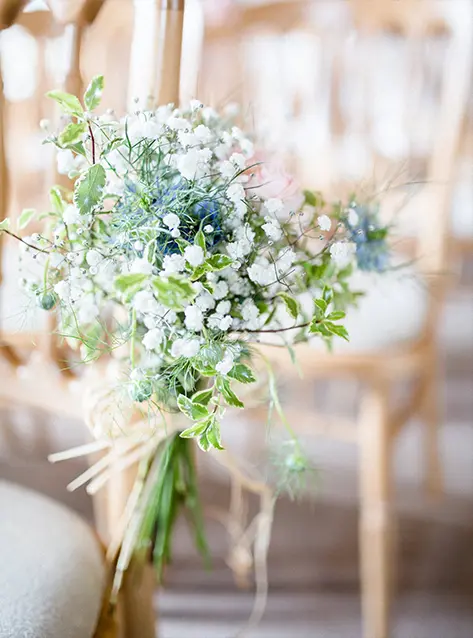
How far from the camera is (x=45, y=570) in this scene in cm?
60

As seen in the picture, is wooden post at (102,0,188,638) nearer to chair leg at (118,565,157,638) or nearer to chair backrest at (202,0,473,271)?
chair leg at (118,565,157,638)

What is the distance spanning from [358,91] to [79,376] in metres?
1.03

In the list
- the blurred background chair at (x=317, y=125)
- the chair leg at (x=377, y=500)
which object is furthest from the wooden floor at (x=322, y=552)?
the chair leg at (x=377, y=500)

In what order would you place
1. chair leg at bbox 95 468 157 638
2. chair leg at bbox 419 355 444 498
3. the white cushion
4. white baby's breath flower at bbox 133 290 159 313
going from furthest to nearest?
the white cushion → chair leg at bbox 419 355 444 498 → chair leg at bbox 95 468 157 638 → white baby's breath flower at bbox 133 290 159 313

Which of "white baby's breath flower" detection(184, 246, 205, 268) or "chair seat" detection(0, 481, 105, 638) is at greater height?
"white baby's breath flower" detection(184, 246, 205, 268)

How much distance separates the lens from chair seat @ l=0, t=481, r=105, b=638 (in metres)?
0.55

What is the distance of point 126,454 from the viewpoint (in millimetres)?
742

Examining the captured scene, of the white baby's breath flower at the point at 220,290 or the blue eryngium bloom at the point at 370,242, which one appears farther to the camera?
the blue eryngium bloom at the point at 370,242

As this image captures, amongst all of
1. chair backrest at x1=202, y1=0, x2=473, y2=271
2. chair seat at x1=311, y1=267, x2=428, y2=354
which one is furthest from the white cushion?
chair seat at x1=311, y1=267, x2=428, y2=354

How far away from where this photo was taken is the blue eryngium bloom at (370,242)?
2.13 feet

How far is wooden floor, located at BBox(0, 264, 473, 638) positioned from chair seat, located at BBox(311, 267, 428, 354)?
27 centimetres

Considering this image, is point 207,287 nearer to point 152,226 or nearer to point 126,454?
point 152,226

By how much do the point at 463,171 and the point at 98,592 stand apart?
2017 mm

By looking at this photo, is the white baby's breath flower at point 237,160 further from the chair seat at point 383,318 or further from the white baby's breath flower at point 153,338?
the chair seat at point 383,318
